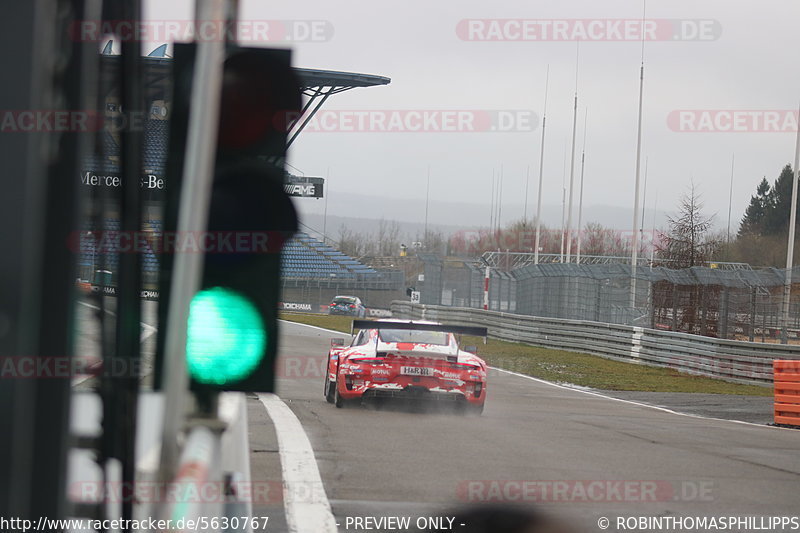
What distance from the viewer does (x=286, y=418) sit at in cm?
1039

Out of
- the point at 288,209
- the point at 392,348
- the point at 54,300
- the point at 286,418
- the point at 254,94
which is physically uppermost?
the point at 254,94

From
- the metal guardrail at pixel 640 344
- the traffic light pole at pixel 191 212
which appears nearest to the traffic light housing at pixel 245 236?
the traffic light pole at pixel 191 212

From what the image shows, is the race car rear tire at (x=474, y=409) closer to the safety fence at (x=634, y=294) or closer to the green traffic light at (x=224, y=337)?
the green traffic light at (x=224, y=337)

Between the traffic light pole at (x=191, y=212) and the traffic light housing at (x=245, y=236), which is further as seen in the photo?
the traffic light housing at (x=245, y=236)

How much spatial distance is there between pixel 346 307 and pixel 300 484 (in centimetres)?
4412

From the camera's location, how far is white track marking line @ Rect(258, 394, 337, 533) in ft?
17.2

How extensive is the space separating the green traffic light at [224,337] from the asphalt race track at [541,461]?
11.5ft

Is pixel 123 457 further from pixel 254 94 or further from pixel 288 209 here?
pixel 254 94

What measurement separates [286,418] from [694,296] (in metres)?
17.2

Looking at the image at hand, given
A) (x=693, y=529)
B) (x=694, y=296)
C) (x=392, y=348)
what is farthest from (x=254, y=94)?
(x=694, y=296)

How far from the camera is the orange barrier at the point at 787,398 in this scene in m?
13.4

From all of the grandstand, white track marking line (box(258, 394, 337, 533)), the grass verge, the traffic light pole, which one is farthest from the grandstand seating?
the grass verge

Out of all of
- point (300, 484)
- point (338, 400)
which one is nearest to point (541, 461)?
point (300, 484)

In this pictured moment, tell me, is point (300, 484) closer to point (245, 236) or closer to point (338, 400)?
point (245, 236)
